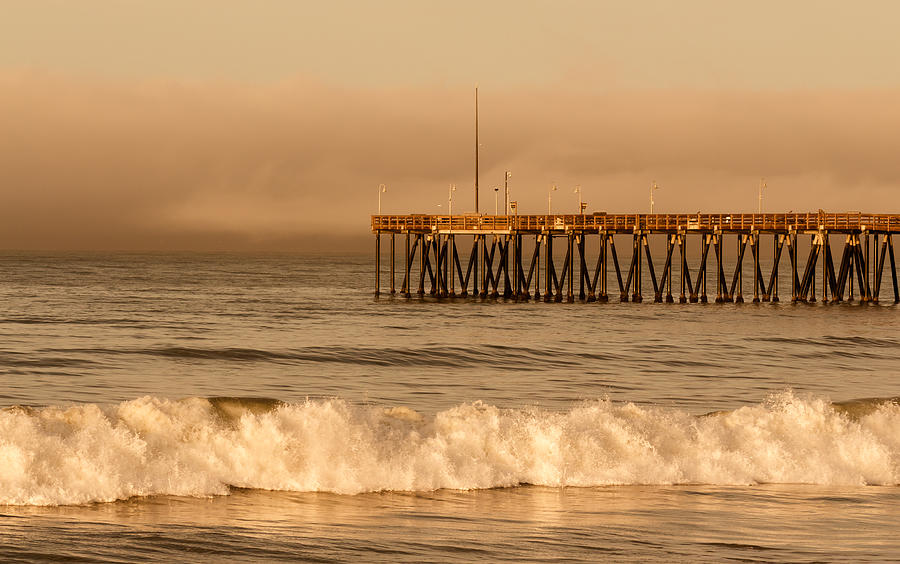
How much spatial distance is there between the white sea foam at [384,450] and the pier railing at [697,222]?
38667 millimetres

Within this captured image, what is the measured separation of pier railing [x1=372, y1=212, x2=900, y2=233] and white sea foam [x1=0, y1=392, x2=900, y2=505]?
127 feet

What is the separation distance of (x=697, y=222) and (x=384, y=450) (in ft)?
138

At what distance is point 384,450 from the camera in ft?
46.8

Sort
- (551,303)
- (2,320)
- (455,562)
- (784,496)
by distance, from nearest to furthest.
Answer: (455,562)
(784,496)
(2,320)
(551,303)

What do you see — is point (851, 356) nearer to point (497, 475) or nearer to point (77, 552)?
point (497, 475)

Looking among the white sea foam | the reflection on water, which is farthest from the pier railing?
the reflection on water

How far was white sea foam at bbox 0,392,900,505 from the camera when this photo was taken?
13.0 metres

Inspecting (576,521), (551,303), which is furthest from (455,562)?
(551,303)

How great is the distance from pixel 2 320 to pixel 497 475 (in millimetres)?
35583

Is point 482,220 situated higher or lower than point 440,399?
higher

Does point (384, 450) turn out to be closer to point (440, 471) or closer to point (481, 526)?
point (440, 471)

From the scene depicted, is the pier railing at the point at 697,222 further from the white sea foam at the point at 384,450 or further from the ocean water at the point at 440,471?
the white sea foam at the point at 384,450

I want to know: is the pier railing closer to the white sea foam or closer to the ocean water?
the ocean water

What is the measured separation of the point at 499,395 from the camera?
23672mm
